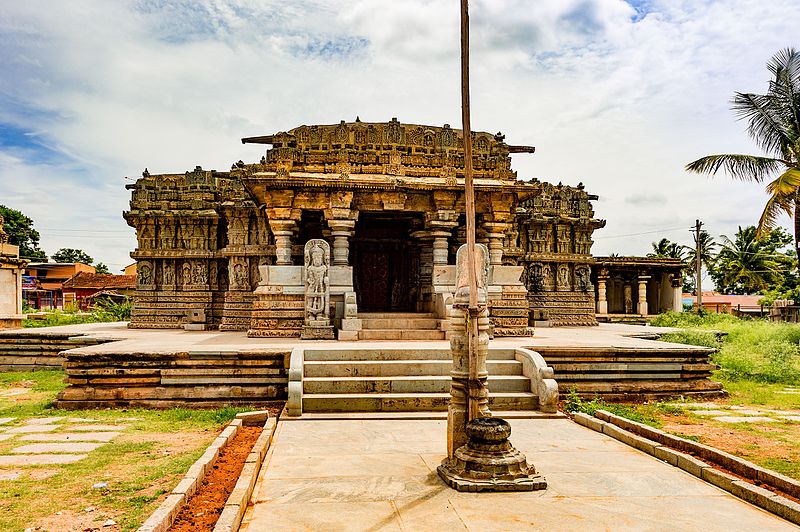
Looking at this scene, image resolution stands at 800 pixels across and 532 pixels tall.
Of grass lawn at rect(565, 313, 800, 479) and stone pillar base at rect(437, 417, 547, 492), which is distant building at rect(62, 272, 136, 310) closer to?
grass lawn at rect(565, 313, 800, 479)

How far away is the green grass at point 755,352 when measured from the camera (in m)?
10.8

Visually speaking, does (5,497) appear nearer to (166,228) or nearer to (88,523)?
(88,523)

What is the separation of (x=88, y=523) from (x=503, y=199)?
10.3 m

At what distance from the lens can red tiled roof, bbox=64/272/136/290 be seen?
43.6 meters

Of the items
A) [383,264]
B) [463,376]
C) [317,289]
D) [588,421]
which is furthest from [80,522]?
[383,264]

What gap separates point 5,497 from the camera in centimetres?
436

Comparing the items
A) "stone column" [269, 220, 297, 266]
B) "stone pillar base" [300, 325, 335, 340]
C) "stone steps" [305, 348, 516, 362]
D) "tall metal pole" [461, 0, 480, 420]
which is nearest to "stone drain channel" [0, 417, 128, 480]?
"stone steps" [305, 348, 516, 362]

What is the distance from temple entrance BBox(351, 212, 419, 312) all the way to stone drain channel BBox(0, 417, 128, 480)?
8.38m

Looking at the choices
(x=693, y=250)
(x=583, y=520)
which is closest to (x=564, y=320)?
(x=583, y=520)

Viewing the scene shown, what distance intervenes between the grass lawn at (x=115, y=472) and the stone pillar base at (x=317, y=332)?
11.5 feet

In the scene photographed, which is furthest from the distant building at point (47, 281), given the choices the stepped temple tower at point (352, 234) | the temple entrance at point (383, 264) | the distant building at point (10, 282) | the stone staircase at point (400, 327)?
the stone staircase at point (400, 327)

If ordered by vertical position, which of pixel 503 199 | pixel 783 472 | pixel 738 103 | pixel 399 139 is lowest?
pixel 783 472

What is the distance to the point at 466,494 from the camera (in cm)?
435

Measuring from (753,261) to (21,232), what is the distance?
191ft
